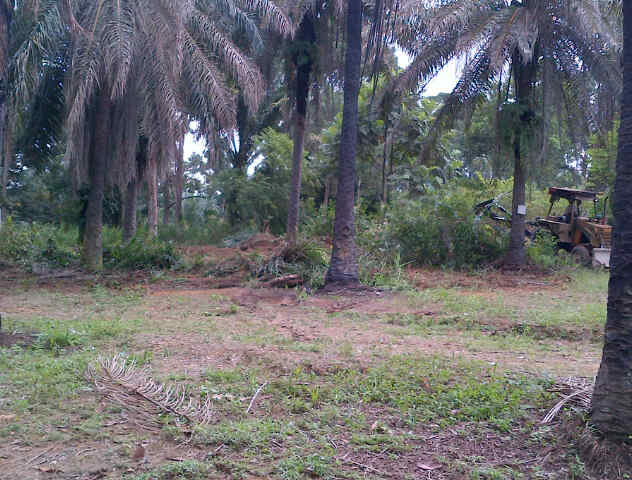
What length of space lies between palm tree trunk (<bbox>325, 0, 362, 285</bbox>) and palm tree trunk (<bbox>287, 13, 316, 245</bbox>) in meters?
4.41

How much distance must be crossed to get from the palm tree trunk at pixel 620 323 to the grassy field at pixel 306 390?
1.23 feet

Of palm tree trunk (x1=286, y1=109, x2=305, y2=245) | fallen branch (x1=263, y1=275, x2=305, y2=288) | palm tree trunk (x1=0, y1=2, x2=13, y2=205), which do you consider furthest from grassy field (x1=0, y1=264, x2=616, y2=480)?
palm tree trunk (x1=286, y1=109, x2=305, y2=245)

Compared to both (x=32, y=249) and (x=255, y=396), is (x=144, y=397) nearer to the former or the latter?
(x=255, y=396)

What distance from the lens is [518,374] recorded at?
20.1ft

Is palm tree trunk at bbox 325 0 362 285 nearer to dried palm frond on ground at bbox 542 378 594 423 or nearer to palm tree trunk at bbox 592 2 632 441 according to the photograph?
dried palm frond on ground at bbox 542 378 594 423

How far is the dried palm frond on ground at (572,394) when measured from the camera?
16.0 ft

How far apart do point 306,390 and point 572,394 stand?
2420 millimetres

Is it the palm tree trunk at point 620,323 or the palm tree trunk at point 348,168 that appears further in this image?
the palm tree trunk at point 348,168

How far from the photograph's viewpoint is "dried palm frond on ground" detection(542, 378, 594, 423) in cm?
487

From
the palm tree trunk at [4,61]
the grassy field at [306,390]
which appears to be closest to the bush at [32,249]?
the palm tree trunk at [4,61]

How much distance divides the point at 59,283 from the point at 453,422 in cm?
1148

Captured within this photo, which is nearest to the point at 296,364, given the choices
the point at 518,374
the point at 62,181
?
the point at 518,374

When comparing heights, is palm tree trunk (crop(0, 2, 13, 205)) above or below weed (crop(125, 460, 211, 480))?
above

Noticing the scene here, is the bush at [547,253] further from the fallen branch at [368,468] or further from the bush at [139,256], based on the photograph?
the fallen branch at [368,468]
